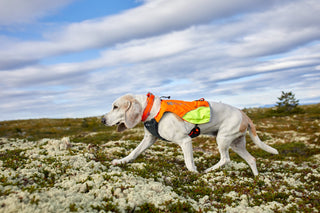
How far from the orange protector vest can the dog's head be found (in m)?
0.65

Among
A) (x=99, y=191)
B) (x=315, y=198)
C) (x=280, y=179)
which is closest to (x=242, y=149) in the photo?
(x=280, y=179)

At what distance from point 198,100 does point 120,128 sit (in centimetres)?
284

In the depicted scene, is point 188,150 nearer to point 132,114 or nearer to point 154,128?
point 154,128

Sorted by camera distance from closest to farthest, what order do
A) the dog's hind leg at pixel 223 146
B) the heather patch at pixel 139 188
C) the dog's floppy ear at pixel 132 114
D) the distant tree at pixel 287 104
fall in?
the heather patch at pixel 139 188, the dog's floppy ear at pixel 132 114, the dog's hind leg at pixel 223 146, the distant tree at pixel 287 104

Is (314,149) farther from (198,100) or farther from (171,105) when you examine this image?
(171,105)

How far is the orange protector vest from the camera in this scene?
7.88 meters

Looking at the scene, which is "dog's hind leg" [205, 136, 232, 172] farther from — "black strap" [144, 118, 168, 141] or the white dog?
"black strap" [144, 118, 168, 141]

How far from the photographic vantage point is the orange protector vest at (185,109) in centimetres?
788

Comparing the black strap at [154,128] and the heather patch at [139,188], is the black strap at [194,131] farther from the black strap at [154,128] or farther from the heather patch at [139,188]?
the heather patch at [139,188]

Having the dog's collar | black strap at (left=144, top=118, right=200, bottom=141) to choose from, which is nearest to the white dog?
the dog's collar

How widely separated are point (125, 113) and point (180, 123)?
177 centimetres

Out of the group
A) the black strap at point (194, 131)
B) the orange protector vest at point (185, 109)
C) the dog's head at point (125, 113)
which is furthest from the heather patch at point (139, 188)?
the orange protector vest at point (185, 109)

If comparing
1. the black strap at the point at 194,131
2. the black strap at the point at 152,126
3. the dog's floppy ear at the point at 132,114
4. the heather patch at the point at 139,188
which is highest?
the dog's floppy ear at the point at 132,114

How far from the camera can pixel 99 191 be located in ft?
16.7
